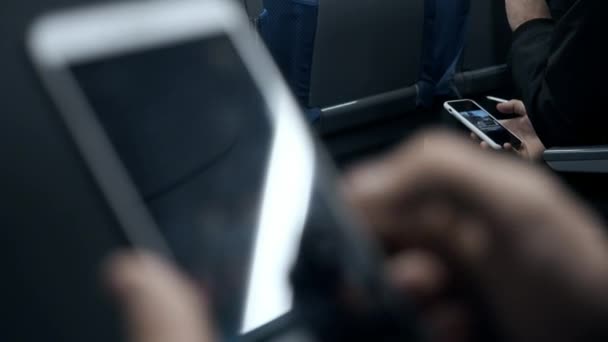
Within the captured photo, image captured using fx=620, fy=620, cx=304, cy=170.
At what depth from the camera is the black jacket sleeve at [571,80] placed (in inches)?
33.7

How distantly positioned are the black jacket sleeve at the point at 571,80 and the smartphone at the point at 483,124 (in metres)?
0.09

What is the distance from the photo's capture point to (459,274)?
1.16ft

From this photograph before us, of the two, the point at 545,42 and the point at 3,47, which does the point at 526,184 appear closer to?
the point at 3,47

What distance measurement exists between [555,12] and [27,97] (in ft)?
2.95

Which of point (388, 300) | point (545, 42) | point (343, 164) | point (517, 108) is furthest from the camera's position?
point (343, 164)

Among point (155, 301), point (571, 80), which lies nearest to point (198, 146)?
point (155, 301)

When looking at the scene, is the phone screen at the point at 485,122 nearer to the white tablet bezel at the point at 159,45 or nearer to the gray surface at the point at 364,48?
the gray surface at the point at 364,48

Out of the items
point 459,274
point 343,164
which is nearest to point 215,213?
point 459,274

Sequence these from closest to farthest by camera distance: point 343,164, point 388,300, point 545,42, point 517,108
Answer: point 388,300, point 545,42, point 517,108, point 343,164

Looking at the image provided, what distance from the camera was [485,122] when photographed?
1.14 meters

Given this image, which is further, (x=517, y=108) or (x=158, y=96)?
(x=517, y=108)

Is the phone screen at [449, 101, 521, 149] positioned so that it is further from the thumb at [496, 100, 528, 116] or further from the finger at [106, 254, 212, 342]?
the finger at [106, 254, 212, 342]

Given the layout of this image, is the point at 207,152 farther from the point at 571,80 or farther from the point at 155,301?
the point at 571,80

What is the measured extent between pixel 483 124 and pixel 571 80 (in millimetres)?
254
